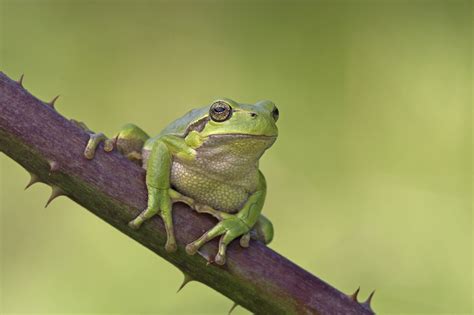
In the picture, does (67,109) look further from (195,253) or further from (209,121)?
(195,253)

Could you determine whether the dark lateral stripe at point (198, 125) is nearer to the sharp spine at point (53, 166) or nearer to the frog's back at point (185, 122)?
the frog's back at point (185, 122)

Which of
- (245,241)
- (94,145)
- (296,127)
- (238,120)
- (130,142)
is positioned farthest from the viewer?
(296,127)

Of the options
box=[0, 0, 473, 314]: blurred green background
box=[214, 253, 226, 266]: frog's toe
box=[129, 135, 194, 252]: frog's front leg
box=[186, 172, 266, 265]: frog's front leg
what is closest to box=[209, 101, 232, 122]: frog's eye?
box=[129, 135, 194, 252]: frog's front leg

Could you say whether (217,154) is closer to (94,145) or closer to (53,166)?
(94,145)

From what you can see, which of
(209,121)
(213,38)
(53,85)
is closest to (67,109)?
(53,85)

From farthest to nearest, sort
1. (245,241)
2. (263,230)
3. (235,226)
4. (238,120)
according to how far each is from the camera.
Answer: (263,230) < (238,120) < (235,226) < (245,241)

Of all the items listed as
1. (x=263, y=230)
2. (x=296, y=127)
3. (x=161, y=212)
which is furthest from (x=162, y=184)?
(x=296, y=127)

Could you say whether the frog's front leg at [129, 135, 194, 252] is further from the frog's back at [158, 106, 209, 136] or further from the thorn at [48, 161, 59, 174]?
the thorn at [48, 161, 59, 174]
